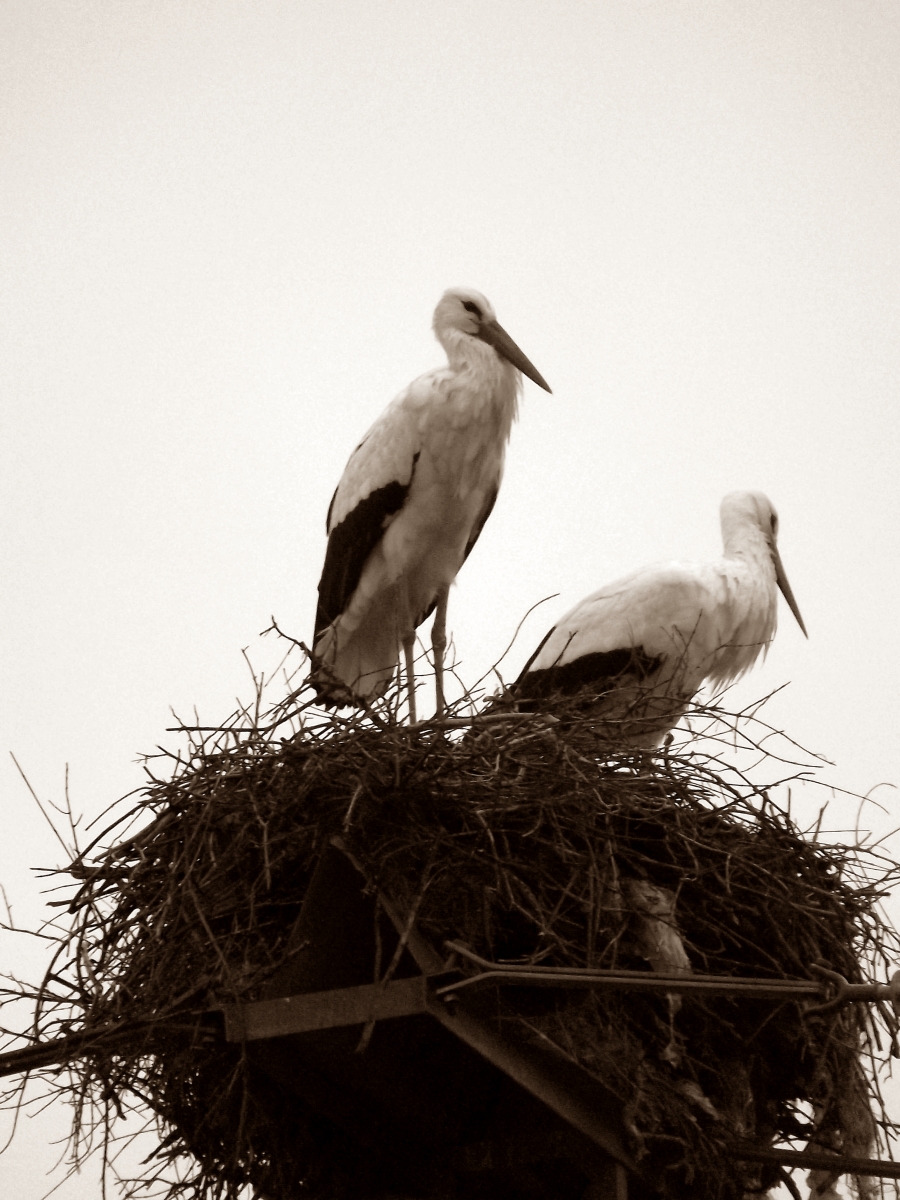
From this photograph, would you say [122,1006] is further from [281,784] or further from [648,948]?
[648,948]

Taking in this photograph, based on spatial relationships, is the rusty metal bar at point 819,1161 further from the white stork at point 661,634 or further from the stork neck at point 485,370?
the stork neck at point 485,370

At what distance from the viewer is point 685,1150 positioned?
2.78 metres

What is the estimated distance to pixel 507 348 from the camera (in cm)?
507

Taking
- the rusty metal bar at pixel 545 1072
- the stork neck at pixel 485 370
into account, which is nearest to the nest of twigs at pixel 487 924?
the rusty metal bar at pixel 545 1072

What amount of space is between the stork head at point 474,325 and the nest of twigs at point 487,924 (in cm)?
198

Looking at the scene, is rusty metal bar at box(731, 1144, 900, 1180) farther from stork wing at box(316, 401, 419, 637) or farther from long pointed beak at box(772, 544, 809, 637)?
long pointed beak at box(772, 544, 809, 637)

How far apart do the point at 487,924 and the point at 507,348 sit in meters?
2.65

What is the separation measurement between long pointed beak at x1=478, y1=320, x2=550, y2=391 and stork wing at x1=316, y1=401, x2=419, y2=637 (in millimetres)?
444

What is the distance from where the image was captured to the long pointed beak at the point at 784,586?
5414 millimetres

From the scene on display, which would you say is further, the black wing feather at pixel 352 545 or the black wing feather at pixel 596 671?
the black wing feather at pixel 352 545

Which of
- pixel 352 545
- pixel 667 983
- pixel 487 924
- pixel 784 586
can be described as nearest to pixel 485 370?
pixel 352 545

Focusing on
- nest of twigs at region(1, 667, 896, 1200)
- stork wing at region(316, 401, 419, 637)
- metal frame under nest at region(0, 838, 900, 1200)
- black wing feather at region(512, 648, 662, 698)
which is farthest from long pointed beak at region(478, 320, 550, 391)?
metal frame under nest at region(0, 838, 900, 1200)

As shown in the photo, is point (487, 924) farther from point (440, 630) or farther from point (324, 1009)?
point (440, 630)

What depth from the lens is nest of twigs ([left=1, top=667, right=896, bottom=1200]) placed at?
2.79 meters
